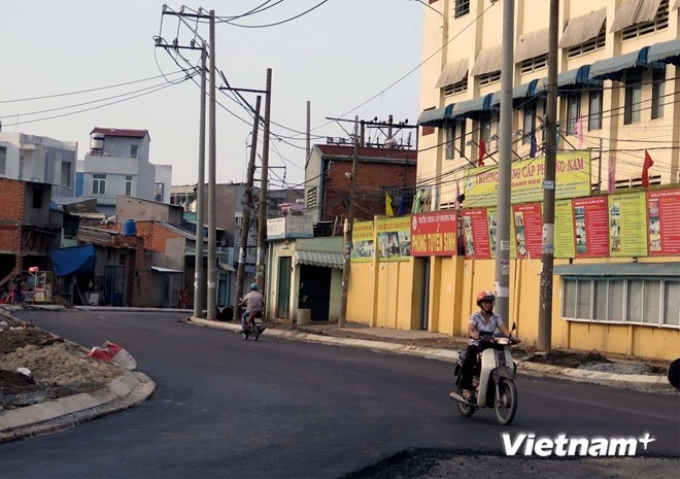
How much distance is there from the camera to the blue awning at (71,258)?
223 feet

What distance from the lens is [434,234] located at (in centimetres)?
4066

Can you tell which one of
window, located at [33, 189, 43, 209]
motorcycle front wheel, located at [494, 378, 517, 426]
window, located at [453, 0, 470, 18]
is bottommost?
motorcycle front wheel, located at [494, 378, 517, 426]

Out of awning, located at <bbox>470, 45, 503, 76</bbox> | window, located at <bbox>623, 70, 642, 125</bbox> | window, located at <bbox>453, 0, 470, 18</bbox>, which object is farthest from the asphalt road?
window, located at <bbox>453, 0, 470, 18</bbox>

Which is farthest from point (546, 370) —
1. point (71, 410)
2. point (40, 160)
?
point (40, 160)

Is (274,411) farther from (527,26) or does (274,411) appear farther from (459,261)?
(527,26)

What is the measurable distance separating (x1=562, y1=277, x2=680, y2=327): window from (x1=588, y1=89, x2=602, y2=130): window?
6335mm

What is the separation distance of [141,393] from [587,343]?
1619cm

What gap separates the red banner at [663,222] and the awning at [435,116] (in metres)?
16.8

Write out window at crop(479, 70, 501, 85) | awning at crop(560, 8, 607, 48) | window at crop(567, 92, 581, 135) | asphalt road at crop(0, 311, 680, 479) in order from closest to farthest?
1. asphalt road at crop(0, 311, 680, 479)
2. awning at crop(560, 8, 607, 48)
3. window at crop(567, 92, 581, 135)
4. window at crop(479, 70, 501, 85)

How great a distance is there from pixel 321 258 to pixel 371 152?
12.5m

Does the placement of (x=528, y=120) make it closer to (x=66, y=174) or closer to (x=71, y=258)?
(x=71, y=258)

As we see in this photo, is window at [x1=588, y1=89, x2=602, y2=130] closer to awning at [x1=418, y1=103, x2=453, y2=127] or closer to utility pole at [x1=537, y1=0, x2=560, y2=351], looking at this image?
utility pole at [x1=537, y1=0, x2=560, y2=351]

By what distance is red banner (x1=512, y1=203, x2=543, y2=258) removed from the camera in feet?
109

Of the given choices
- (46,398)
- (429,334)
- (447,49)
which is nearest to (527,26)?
(447,49)
